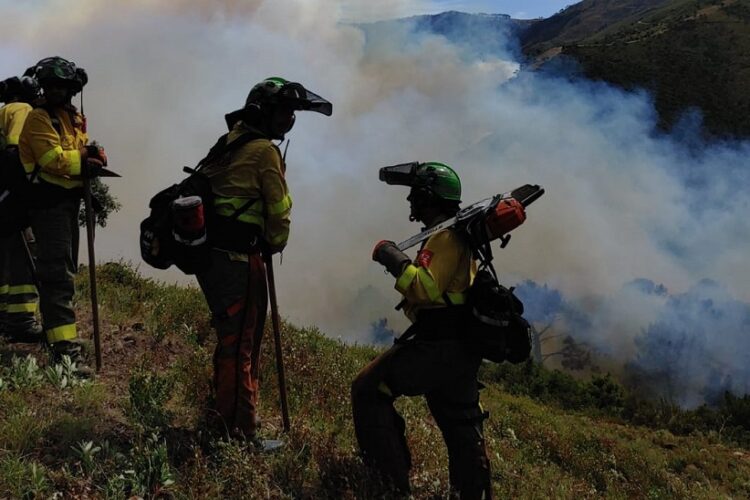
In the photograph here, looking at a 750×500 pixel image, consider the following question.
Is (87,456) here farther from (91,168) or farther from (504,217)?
(504,217)

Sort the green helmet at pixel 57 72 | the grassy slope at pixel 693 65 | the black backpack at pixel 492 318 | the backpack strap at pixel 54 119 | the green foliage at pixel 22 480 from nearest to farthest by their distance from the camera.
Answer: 1. the green foliage at pixel 22 480
2. the black backpack at pixel 492 318
3. the green helmet at pixel 57 72
4. the backpack strap at pixel 54 119
5. the grassy slope at pixel 693 65

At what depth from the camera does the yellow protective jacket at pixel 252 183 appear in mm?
4078

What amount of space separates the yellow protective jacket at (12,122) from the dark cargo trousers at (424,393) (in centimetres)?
382

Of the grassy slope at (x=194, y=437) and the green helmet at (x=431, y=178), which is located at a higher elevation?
the green helmet at (x=431, y=178)

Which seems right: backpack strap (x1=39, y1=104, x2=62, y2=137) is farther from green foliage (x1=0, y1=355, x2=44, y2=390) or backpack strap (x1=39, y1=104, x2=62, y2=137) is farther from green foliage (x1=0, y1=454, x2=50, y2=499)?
green foliage (x1=0, y1=454, x2=50, y2=499)

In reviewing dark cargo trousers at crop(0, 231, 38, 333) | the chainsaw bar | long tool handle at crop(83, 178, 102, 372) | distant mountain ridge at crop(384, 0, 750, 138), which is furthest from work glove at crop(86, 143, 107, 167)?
distant mountain ridge at crop(384, 0, 750, 138)

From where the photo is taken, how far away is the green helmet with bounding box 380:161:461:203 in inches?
165

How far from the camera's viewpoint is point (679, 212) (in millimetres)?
70625

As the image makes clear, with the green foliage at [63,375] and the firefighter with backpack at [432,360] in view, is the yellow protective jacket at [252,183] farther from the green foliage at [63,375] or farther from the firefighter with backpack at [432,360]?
the green foliage at [63,375]

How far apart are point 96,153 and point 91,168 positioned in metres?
0.15

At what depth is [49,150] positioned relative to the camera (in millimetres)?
4805

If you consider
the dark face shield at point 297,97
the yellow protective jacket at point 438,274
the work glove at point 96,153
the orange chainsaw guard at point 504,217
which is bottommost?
the yellow protective jacket at point 438,274

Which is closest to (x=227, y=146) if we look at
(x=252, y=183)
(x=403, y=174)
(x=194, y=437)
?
(x=252, y=183)

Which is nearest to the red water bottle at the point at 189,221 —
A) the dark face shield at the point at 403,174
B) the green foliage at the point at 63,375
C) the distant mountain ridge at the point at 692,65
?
the dark face shield at the point at 403,174
